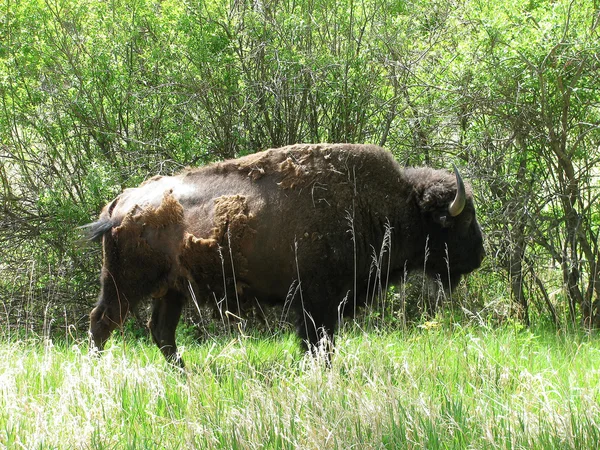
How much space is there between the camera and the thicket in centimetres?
818

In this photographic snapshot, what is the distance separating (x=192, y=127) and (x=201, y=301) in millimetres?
3324

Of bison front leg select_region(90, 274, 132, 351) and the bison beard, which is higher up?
the bison beard

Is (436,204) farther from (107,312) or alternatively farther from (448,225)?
(107,312)

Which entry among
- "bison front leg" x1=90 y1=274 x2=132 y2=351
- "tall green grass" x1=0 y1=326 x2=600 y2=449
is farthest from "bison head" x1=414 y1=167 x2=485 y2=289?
"bison front leg" x1=90 y1=274 x2=132 y2=351

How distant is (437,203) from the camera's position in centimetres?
667

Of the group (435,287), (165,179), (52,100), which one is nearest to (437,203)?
(435,287)

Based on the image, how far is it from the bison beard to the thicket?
1776 mm

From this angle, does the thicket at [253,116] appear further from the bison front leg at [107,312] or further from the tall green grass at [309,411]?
the tall green grass at [309,411]

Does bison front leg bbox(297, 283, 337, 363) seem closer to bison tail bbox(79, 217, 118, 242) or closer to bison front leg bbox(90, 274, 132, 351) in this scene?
bison front leg bbox(90, 274, 132, 351)

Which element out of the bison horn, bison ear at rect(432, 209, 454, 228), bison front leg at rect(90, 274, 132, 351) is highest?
the bison horn

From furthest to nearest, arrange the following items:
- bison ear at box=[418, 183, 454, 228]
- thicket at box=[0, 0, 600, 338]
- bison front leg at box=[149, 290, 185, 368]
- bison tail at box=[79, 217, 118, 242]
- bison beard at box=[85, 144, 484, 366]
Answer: thicket at box=[0, 0, 600, 338] → bison front leg at box=[149, 290, 185, 368] → bison ear at box=[418, 183, 454, 228] → bison tail at box=[79, 217, 118, 242] → bison beard at box=[85, 144, 484, 366]

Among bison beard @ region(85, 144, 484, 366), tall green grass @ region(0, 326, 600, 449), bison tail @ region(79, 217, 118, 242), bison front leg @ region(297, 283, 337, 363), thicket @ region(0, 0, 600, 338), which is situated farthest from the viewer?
thicket @ region(0, 0, 600, 338)

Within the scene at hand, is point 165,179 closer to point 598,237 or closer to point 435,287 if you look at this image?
point 435,287

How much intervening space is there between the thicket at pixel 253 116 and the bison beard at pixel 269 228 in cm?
Answer: 178
